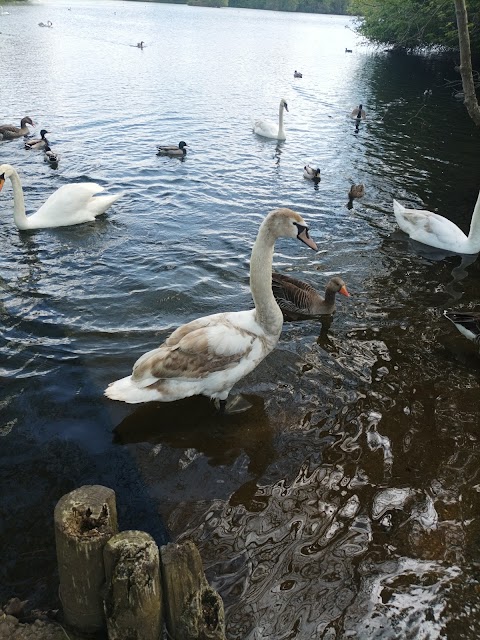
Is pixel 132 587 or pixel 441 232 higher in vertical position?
pixel 132 587

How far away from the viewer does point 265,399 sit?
618cm

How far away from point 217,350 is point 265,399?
109 cm

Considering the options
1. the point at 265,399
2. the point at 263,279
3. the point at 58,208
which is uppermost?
the point at 263,279

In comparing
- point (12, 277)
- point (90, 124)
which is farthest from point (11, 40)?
point (12, 277)

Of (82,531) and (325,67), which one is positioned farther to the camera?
(325,67)

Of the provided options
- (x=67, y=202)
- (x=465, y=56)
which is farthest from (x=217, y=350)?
(x=67, y=202)

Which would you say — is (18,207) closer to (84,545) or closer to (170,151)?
(170,151)

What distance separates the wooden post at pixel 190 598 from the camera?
3189mm

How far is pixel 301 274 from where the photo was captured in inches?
376

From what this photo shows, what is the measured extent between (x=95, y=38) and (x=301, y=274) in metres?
42.9

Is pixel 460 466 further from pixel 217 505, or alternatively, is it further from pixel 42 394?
pixel 42 394

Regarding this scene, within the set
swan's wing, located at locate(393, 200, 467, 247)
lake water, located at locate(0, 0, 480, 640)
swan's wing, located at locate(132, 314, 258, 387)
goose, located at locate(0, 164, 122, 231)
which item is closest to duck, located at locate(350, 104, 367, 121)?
lake water, located at locate(0, 0, 480, 640)

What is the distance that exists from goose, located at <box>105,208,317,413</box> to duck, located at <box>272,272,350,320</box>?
2.30 meters

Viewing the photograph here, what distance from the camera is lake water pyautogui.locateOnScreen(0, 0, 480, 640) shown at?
414cm
